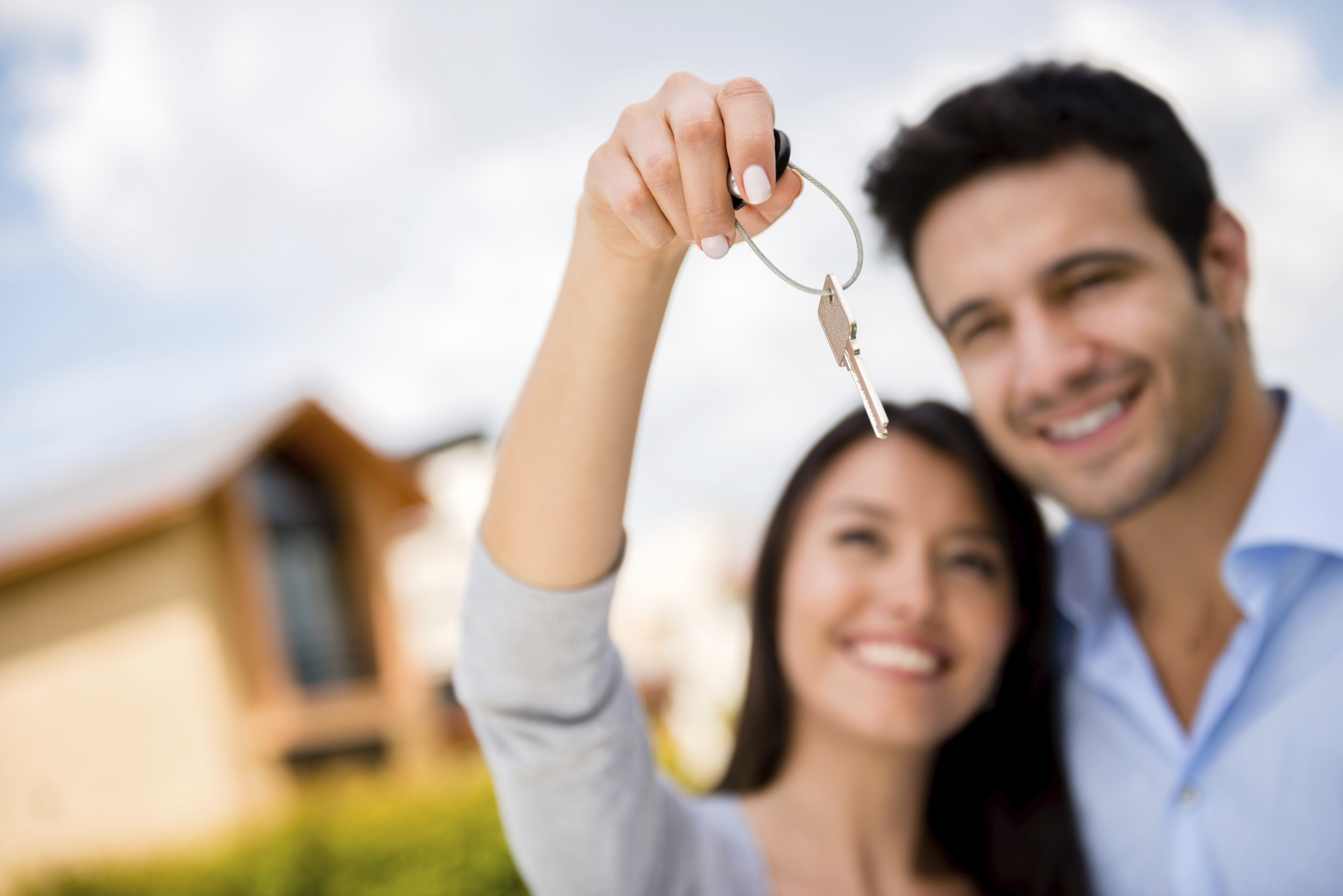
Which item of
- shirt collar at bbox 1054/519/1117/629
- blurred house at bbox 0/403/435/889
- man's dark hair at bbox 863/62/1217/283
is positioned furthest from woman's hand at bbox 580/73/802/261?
blurred house at bbox 0/403/435/889

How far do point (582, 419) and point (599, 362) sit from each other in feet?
0.29

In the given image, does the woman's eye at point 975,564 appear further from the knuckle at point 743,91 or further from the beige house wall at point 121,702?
the beige house wall at point 121,702

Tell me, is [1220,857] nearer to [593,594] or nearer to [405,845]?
[593,594]

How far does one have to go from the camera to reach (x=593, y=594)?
1.57 m

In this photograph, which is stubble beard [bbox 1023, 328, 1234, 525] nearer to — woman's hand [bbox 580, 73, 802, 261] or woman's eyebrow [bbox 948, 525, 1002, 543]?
woman's eyebrow [bbox 948, 525, 1002, 543]

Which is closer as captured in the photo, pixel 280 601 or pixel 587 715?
pixel 587 715

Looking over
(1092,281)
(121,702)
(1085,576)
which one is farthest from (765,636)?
(121,702)

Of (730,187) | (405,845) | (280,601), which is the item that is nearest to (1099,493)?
(730,187)

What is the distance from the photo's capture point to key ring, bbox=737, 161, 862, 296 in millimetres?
1188

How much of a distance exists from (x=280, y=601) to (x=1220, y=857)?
38.3 feet

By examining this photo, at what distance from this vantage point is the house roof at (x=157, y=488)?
1041 centimetres

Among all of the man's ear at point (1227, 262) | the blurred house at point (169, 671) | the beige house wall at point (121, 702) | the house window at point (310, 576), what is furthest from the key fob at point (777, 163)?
the house window at point (310, 576)

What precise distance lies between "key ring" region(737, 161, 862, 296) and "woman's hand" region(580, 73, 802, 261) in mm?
15

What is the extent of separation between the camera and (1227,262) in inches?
106
